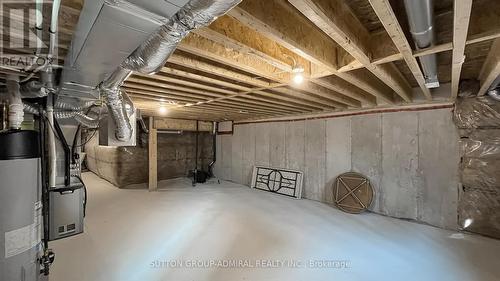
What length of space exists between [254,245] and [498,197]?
129 inches

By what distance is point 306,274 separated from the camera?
7.33 feet

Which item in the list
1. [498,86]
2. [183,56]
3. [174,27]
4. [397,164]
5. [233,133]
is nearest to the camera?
[174,27]

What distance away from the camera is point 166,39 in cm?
109

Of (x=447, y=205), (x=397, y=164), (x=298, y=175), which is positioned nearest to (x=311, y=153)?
(x=298, y=175)

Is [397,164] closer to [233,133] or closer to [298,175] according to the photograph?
[298,175]

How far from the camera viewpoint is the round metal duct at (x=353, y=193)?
412 cm

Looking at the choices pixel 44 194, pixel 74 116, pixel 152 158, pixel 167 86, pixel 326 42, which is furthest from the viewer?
pixel 152 158

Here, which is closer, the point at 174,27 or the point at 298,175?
the point at 174,27

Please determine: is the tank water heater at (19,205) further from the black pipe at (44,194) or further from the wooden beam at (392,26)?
the wooden beam at (392,26)

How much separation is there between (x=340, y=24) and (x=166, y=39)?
3.42 ft

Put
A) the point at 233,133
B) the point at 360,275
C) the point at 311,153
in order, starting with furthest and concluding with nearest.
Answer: the point at 233,133 → the point at 311,153 → the point at 360,275

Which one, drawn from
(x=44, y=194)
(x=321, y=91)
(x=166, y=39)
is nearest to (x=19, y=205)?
(x=44, y=194)

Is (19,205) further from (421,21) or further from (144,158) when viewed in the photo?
(144,158)

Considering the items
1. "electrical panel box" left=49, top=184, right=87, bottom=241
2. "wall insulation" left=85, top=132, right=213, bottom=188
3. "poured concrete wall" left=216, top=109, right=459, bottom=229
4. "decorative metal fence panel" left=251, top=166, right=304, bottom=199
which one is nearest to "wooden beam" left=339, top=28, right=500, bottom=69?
"poured concrete wall" left=216, top=109, right=459, bottom=229
